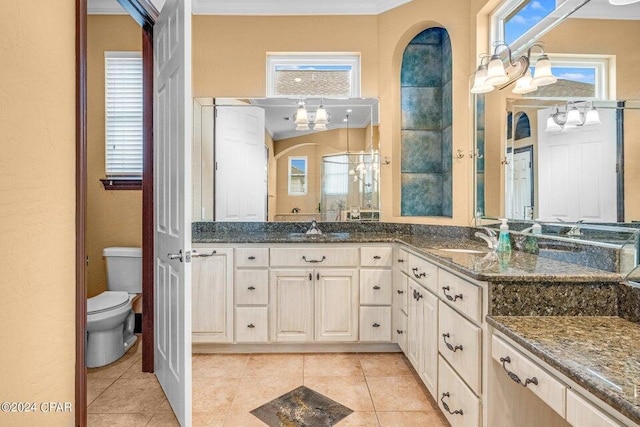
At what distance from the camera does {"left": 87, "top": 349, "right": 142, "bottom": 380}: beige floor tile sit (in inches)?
86.1

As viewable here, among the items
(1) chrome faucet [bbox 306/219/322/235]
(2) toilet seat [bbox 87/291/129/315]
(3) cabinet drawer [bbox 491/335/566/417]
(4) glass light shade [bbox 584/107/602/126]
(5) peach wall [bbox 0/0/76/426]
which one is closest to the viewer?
(3) cabinet drawer [bbox 491/335/566/417]

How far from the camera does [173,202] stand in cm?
176

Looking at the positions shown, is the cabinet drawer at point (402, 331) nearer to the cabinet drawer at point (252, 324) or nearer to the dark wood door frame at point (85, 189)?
the cabinet drawer at point (252, 324)

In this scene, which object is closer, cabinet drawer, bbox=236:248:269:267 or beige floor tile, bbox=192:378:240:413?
beige floor tile, bbox=192:378:240:413

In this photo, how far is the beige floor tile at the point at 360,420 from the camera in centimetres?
174

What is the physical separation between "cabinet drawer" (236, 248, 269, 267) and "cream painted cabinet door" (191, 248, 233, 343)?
0.07 metres

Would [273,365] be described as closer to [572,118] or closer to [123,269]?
[123,269]

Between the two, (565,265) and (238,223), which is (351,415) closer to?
(565,265)

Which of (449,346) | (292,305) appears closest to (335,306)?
(292,305)

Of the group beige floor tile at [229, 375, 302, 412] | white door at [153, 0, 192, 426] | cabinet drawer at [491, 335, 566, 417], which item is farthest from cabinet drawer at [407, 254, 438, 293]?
white door at [153, 0, 192, 426]

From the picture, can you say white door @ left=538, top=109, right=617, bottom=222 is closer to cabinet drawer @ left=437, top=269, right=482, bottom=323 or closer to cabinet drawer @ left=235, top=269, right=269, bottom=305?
cabinet drawer @ left=437, top=269, right=482, bottom=323

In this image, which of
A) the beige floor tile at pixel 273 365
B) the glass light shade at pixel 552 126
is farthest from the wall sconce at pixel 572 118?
the beige floor tile at pixel 273 365

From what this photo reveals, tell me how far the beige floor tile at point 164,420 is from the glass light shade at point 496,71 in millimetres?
2666

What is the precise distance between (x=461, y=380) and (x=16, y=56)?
208cm
